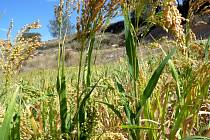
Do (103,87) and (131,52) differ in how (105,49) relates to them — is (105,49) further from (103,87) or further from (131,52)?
(131,52)

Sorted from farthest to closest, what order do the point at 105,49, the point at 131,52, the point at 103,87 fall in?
the point at 105,49 < the point at 103,87 < the point at 131,52

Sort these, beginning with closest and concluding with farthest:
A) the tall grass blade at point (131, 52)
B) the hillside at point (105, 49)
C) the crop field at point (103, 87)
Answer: the crop field at point (103, 87)
the tall grass blade at point (131, 52)
the hillside at point (105, 49)

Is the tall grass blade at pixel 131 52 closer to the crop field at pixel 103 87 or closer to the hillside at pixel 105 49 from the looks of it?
the crop field at pixel 103 87

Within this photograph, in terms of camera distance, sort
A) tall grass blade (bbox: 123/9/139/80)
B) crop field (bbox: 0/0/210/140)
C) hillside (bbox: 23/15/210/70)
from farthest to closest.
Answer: hillside (bbox: 23/15/210/70), tall grass blade (bbox: 123/9/139/80), crop field (bbox: 0/0/210/140)

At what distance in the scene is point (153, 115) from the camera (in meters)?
1.67

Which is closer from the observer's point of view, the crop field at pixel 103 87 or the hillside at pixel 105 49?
the crop field at pixel 103 87

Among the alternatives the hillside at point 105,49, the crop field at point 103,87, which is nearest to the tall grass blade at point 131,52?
the crop field at point 103,87

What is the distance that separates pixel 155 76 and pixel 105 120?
0.50 m

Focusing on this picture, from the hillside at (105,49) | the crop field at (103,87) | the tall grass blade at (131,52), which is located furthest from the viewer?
the hillside at (105,49)

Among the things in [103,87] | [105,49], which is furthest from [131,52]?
[105,49]

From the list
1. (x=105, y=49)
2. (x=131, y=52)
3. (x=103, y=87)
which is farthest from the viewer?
(x=105, y=49)

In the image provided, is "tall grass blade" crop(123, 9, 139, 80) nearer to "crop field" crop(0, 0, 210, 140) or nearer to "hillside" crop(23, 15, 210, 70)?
"crop field" crop(0, 0, 210, 140)

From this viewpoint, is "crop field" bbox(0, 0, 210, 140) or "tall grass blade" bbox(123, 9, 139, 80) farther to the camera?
"tall grass blade" bbox(123, 9, 139, 80)

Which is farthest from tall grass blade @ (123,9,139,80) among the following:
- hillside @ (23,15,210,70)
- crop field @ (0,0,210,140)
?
hillside @ (23,15,210,70)
